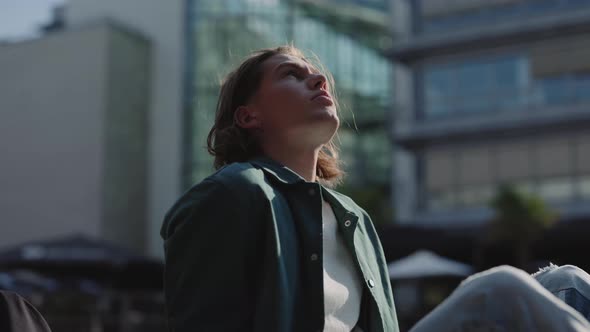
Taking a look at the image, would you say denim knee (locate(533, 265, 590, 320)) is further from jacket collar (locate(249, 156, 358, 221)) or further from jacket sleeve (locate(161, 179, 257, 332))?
jacket sleeve (locate(161, 179, 257, 332))

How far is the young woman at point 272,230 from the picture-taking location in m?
2.04

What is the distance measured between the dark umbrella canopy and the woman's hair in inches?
641

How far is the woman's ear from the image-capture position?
8.27 feet

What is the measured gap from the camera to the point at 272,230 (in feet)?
6.90

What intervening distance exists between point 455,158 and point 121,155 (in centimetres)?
1985

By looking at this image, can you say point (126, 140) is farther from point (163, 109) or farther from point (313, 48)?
point (313, 48)

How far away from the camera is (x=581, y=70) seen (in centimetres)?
2591

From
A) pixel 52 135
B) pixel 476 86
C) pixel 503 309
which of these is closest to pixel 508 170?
pixel 476 86

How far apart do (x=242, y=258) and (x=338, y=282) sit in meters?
0.32

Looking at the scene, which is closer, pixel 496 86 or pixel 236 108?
pixel 236 108

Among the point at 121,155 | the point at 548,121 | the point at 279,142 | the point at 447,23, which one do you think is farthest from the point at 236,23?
the point at 279,142

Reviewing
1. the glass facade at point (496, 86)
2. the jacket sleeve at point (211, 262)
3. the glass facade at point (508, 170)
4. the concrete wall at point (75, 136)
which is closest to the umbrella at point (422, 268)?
the glass facade at point (508, 170)

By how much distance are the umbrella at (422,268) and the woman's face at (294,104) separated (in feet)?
44.7

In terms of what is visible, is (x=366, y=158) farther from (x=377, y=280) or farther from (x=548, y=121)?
(x=377, y=280)
